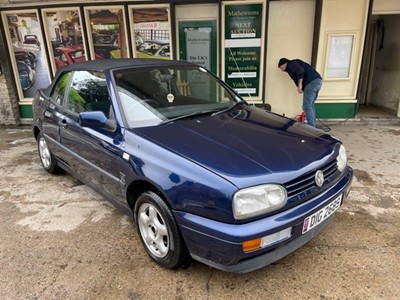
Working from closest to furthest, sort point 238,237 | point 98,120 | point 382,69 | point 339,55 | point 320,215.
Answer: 1. point 238,237
2. point 320,215
3. point 98,120
4. point 339,55
5. point 382,69

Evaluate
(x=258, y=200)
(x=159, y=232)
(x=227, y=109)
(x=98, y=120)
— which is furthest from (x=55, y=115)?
(x=258, y=200)

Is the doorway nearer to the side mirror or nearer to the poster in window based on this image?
the poster in window

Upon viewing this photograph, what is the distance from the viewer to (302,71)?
19.2 ft

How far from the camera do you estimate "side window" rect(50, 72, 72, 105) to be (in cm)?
384

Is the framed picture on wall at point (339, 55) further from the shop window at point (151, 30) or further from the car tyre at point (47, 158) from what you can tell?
the car tyre at point (47, 158)

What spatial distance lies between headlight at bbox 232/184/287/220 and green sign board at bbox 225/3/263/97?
16.1ft

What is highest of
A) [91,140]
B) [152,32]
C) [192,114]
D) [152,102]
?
[152,32]

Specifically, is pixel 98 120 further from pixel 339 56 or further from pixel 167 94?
pixel 339 56

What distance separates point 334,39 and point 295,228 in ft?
17.5

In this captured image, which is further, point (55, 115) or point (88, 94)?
point (55, 115)

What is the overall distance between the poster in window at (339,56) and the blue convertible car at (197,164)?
3766 millimetres

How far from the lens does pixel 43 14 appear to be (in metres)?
6.63

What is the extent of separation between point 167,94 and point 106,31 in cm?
Result: 431

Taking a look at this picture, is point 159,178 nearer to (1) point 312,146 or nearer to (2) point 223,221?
(2) point 223,221
